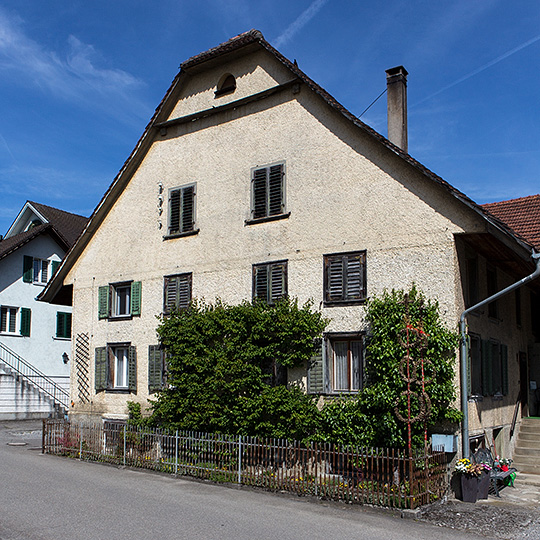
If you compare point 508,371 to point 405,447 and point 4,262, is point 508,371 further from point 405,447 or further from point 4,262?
point 4,262

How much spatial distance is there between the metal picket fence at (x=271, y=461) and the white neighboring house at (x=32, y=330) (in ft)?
42.1

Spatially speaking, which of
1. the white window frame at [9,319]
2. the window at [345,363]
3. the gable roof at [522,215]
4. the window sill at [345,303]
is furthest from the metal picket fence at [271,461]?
the white window frame at [9,319]

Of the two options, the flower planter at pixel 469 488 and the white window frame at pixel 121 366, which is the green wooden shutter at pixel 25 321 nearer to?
the white window frame at pixel 121 366

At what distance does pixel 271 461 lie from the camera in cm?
1477

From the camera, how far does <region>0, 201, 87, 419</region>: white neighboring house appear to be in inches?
1188

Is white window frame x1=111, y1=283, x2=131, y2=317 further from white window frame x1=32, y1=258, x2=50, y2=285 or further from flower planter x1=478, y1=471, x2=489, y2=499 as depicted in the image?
white window frame x1=32, y1=258, x2=50, y2=285

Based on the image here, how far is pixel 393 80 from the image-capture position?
16.4 m

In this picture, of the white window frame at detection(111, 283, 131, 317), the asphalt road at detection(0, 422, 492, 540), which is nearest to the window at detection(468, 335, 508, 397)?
the asphalt road at detection(0, 422, 492, 540)

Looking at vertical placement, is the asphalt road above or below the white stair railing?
below

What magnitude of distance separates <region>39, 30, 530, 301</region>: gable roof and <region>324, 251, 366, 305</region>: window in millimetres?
2497

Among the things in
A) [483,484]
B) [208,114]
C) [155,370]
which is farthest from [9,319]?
[483,484]

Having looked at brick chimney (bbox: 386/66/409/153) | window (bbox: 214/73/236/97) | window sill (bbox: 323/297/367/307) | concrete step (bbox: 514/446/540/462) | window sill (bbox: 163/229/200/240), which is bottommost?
concrete step (bbox: 514/446/540/462)

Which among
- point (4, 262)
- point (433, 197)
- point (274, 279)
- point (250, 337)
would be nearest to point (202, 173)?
point (274, 279)

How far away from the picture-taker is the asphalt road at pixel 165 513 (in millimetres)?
9539
